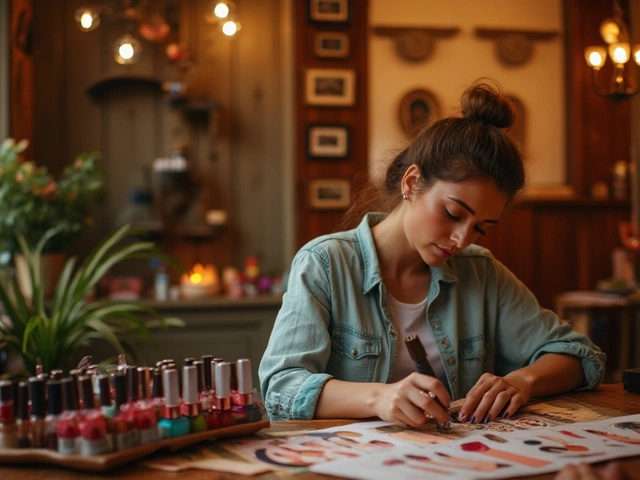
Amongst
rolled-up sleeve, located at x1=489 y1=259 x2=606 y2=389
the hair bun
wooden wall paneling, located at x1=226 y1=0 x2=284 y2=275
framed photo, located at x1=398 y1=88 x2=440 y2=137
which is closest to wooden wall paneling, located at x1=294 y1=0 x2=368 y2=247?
wooden wall paneling, located at x1=226 y1=0 x2=284 y2=275

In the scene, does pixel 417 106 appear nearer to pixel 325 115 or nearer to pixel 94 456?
pixel 325 115

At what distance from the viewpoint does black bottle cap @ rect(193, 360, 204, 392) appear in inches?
46.6

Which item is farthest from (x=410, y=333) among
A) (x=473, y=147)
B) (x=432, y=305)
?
(x=473, y=147)

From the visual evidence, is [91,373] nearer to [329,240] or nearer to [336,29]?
[329,240]

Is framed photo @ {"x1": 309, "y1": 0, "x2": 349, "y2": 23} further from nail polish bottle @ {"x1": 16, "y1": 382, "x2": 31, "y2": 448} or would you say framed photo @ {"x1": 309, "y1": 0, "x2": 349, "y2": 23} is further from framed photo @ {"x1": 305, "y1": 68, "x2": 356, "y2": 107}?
nail polish bottle @ {"x1": 16, "y1": 382, "x2": 31, "y2": 448}

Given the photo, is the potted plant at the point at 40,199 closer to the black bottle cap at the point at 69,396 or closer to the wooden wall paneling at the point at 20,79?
the wooden wall paneling at the point at 20,79

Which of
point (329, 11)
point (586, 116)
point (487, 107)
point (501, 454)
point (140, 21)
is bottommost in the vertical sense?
point (501, 454)

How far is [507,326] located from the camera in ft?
6.02

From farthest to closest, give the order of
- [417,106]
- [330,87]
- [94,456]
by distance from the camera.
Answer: [417,106]
[330,87]
[94,456]

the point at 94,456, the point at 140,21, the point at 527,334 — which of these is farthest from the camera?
the point at 140,21

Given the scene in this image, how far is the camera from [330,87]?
488cm

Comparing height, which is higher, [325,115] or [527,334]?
[325,115]

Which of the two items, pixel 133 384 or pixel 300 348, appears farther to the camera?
pixel 300 348

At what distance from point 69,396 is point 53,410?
28 millimetres
